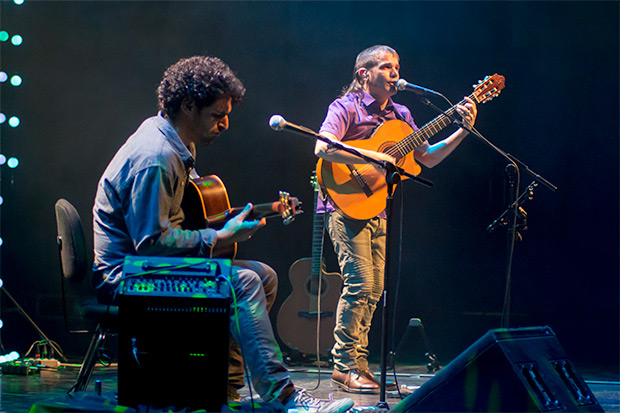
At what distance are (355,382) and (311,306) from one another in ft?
3.37

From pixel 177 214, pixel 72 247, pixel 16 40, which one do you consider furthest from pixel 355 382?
pixel 16 40

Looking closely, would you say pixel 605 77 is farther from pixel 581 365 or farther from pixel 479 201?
pixel 581 365

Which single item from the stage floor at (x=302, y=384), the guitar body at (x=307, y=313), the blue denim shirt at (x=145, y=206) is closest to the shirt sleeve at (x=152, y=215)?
the blue denim shirt at (x=145, y=206)

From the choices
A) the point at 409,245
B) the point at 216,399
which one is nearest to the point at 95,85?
the point at 409,245

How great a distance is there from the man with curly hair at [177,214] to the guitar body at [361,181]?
1220 millimetres

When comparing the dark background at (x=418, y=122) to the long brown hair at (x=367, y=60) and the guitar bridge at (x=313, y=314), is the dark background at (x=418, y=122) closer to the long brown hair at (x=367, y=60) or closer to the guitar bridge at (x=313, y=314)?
the guitar bridge at (x=313, y=314)

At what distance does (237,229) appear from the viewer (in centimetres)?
260

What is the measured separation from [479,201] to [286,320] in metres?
1.74

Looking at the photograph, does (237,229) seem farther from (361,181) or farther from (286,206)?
(361,181)

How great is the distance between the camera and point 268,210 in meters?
2.72

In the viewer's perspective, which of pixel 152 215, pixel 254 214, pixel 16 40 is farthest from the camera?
pixel 16 40

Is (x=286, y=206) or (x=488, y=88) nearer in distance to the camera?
(x=286, y=206)

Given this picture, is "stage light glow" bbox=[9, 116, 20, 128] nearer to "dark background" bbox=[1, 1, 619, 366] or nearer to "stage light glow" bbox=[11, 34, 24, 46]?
"dark background" bbox=[1, 1, 619, 366]

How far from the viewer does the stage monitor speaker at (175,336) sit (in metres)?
2.29
